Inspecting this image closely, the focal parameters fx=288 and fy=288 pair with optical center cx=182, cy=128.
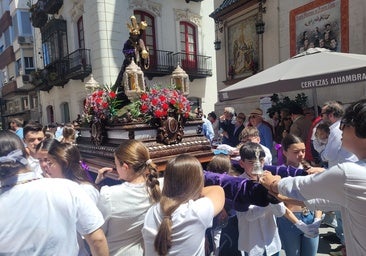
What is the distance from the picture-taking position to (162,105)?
3.16m

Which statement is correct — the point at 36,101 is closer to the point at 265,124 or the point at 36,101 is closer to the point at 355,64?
the point at 265,124

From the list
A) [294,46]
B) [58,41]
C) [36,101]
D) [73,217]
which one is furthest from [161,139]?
[36,101]

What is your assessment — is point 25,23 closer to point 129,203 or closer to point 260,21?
point 260,21

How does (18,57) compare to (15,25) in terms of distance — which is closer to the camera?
(15,25)

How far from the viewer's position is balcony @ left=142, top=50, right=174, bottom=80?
13.1m

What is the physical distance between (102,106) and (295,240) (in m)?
2.49

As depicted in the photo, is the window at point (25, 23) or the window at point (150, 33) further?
the window at point (25, 23)

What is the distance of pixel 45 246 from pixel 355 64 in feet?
12.1

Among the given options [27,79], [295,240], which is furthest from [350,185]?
[27,79]

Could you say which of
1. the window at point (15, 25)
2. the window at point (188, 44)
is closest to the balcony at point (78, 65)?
the window at point (188, 44)

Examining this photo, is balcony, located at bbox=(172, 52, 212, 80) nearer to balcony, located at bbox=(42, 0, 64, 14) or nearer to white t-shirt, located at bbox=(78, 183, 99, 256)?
balcony, located at bbox=(42, 0, 64, 14)

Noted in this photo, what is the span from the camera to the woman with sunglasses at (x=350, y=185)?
1.24m

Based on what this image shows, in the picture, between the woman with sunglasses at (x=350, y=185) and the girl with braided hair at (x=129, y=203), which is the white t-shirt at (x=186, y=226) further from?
the woman with sunglasses at (x=350, y=185)

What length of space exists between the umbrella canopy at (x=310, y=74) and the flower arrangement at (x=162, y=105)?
1.39 m
